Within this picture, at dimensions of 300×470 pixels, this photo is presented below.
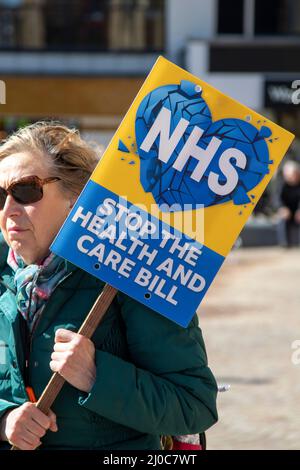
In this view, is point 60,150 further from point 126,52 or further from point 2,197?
point 126,52

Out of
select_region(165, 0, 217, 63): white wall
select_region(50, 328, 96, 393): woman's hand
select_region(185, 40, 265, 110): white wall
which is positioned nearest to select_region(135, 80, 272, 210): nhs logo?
select_region(50, 328, 96, 393): woman's hand

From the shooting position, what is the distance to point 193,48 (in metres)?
24.4

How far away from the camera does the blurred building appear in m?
24.5

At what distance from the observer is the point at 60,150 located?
273 centimetres

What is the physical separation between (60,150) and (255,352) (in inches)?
264

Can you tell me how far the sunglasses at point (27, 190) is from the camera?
267 cm

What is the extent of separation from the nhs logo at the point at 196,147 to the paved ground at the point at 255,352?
12.1 feet

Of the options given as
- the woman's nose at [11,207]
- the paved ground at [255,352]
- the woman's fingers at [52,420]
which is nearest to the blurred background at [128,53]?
the paved ground at [255,352]

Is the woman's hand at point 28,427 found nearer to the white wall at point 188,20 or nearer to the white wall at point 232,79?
the white wall at point 232,79

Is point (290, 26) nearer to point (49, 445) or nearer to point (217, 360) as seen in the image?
point (217, 360)

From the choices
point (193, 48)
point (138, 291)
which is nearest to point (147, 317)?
point (138, 291)
